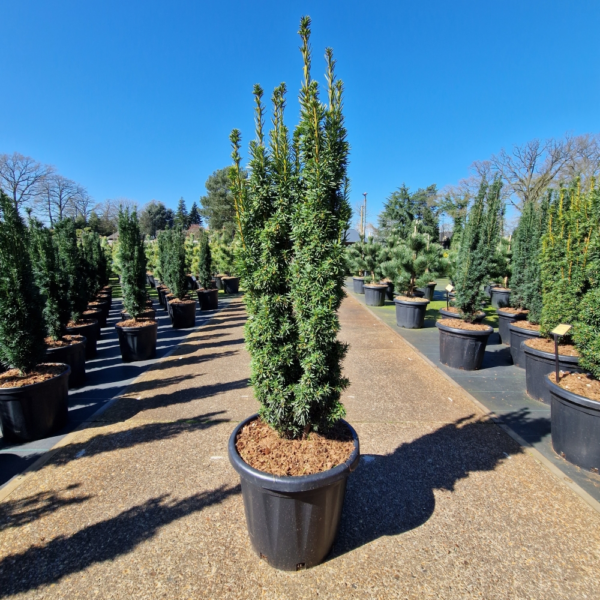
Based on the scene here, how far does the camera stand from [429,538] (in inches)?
93.5

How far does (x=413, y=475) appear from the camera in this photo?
119 inches

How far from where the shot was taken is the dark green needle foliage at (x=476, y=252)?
6051mm

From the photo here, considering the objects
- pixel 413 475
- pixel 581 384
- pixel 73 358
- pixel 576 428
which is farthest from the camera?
pixel 73 358

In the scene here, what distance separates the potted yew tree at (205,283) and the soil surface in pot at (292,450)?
1024 cm

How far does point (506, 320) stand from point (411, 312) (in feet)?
7.59

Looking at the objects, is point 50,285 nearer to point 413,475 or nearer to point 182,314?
point 182,314

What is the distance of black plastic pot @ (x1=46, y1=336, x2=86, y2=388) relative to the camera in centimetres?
493

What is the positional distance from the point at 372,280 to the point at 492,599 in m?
13.0

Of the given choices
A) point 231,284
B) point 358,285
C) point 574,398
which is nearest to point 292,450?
point 574,398

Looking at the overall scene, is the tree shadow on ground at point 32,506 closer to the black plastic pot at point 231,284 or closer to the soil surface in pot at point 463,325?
the soil surface in pot at point 463,325

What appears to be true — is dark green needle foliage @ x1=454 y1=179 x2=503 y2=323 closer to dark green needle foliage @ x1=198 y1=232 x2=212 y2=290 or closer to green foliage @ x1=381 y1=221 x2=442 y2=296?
green foliage @ x1=381 y1=221 x2=442 y2=296

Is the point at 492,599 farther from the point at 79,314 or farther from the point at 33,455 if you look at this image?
the point at 79,314

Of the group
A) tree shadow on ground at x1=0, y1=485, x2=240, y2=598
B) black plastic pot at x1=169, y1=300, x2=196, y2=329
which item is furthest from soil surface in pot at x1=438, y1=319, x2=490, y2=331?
black plastic pot at x1=169, y1=300, x2=196, y2=329

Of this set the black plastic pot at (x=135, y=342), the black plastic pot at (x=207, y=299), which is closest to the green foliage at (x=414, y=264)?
the black plastic pot at (x=207, y=299)
